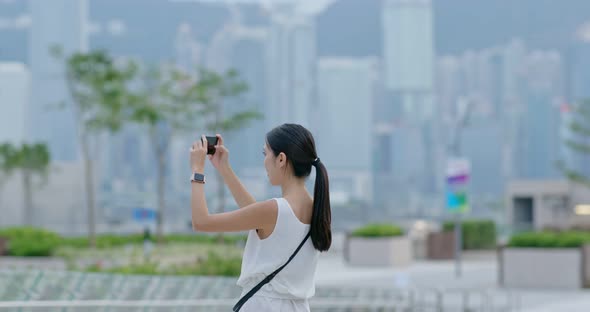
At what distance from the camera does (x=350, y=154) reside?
117688mm

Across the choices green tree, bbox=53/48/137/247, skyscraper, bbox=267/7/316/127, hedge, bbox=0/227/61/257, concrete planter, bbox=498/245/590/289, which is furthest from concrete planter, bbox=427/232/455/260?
skyscraper, bbox=267/7/316/127

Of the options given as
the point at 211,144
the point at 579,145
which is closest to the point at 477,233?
the point at 579,145

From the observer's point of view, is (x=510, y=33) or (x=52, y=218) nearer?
(x=52, y=218)

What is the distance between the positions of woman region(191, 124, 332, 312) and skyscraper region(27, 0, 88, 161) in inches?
2616

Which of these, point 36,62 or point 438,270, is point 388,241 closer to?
point 438,270

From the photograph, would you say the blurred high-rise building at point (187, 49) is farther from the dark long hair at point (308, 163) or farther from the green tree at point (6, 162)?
the dark long hair at point (308, 163)

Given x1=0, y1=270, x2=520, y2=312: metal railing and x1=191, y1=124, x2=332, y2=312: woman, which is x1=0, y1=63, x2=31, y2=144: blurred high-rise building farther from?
x1=191, y1=124, x2=332, y2=312: woman

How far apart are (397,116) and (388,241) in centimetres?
11235

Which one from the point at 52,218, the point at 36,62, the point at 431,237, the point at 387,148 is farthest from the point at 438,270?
the point at 387,148

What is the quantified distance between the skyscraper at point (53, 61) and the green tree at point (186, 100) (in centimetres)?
3645

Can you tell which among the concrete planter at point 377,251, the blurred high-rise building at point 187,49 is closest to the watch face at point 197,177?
the concrete planter at point 377,251

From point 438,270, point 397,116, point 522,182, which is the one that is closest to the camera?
point 438,270

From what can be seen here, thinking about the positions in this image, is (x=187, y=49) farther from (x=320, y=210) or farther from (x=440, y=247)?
(x=320, y=210)

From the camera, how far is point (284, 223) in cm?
312
